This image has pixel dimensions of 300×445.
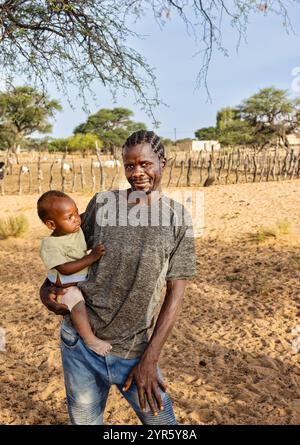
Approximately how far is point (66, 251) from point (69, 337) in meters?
0.32

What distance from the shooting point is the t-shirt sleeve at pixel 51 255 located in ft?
5.58

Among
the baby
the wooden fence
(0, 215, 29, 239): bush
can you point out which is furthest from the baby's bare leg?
the wooden fence

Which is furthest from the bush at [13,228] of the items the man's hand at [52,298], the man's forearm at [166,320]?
the man's forearm at [166,320]

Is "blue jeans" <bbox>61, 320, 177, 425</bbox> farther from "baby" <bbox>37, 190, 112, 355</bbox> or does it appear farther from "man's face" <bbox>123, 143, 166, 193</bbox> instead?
"man's face" <bbox>123, 143, 166, 193</bbox>

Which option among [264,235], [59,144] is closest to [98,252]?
[264,235]

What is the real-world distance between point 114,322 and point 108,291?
0.38ft

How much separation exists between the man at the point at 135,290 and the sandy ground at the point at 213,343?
1.68 metres

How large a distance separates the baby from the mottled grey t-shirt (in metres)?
0.05

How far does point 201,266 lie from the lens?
293 inches

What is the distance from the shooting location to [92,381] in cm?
168

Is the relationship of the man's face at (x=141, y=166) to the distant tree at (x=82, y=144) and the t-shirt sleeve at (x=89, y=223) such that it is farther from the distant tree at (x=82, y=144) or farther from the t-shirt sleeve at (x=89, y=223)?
the distant tree at (x=82, y=144)

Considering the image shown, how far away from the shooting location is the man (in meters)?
1.59
